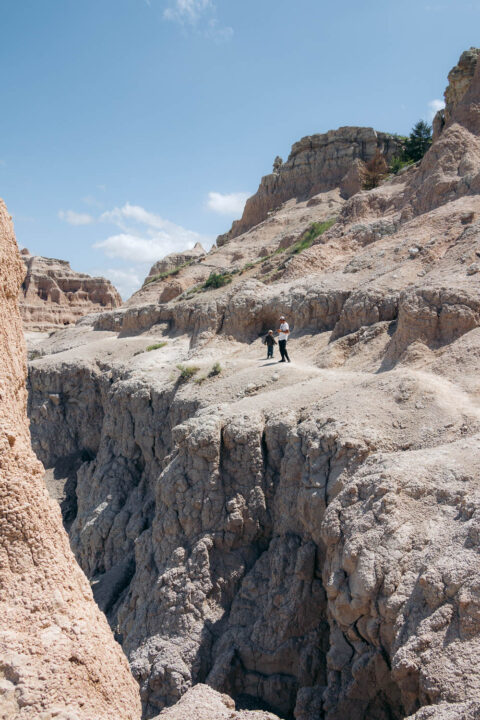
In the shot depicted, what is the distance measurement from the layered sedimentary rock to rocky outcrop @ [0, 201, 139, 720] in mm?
3220

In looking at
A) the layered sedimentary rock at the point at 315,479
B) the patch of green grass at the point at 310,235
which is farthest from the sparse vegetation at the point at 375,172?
the layered sedimentary rock at the point at 315,479

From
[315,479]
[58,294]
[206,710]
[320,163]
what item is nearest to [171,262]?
[58,294]

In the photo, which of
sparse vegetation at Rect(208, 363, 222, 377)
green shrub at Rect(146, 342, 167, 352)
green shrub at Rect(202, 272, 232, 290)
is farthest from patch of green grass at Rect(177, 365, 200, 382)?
green shrub at Rect(202, 272, 232, 290)

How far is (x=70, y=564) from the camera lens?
16.3ft

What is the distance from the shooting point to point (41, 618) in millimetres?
4352

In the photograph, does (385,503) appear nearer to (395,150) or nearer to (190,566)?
(190,566)

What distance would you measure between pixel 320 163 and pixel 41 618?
35627 millimetres

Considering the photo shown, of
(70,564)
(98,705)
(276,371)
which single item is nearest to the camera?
(98,705)

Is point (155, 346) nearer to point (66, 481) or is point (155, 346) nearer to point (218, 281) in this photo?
point (218, 281)

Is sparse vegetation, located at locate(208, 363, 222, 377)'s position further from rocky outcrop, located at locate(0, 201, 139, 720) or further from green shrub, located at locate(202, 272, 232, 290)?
rocky outcrop, located at locate(0, 201, 139, 720)

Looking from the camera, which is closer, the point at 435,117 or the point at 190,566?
the point at 190,566

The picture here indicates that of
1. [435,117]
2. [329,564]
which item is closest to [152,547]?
[329,564]

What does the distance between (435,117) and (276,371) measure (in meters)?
15.3

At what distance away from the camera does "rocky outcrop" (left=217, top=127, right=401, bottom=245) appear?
1388 inches
